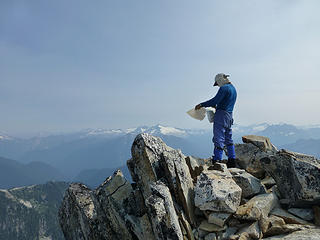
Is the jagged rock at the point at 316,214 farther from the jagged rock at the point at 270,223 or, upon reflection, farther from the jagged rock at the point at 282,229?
the jagged rock at the point at 270,223

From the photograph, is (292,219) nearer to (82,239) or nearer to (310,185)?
(310,185)

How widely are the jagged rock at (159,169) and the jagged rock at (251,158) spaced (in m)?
4.99

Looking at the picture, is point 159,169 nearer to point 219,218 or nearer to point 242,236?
point 219,218

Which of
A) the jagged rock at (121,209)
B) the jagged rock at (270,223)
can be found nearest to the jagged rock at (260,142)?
the jagged rock at (270,223)

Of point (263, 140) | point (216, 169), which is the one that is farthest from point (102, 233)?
point (263, 140)

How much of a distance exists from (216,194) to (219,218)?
0.87 meters

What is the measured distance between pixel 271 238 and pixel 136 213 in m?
5.76

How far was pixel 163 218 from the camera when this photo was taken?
7.80 metres

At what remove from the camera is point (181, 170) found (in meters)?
10.4

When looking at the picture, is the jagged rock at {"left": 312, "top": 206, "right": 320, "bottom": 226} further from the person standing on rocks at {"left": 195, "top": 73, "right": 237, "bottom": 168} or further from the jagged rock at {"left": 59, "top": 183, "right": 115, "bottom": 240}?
the jagged rock at {"left": 59, "top": 183, "right": 115, "bottom": 240}

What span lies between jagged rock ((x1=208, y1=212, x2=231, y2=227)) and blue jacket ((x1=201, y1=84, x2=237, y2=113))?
6.89 metres

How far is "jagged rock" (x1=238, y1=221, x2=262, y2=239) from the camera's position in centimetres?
747

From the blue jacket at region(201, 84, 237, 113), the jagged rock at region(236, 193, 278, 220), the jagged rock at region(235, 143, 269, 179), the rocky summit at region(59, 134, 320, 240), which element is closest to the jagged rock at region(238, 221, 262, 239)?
the rocky summit at region(59, 134, 320, 240)

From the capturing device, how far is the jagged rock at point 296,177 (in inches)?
339
